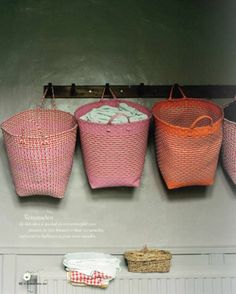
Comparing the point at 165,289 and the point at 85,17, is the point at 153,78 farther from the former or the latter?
the point at 165,289

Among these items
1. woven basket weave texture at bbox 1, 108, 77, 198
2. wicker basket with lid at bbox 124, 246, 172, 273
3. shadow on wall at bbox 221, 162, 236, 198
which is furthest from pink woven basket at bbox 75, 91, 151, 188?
shadow on wall at bbox 221, 162, 236, 198

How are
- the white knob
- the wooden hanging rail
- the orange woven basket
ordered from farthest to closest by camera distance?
the wooden hanging rail < the white knob < the orange woven basket

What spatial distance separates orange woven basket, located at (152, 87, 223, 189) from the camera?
8.14 ft

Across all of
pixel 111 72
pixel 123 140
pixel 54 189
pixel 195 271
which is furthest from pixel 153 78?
pixel 195 271

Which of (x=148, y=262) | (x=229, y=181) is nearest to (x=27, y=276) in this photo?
(x=148, y=262)

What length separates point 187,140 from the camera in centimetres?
248

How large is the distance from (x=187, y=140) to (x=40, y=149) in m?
0.72

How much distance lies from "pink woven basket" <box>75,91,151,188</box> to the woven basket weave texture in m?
0.10

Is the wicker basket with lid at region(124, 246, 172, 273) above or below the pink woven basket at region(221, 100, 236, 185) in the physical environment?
below

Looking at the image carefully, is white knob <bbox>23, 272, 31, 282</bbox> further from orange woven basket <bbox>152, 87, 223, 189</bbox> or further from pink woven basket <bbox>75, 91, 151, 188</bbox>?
orange woven basket <bbox>152, 87, 223, 189</bbox>

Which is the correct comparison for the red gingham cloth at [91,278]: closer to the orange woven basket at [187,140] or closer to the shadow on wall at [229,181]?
the orange woven basket at [187,140]

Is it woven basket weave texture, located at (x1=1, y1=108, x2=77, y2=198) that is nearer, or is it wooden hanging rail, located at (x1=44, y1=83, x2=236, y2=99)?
woven basket weave texture, located at (x1=1, y1=108, x2=77, y2=198)

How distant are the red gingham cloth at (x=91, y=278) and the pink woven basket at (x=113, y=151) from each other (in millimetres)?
447

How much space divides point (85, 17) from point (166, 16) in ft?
1.47
